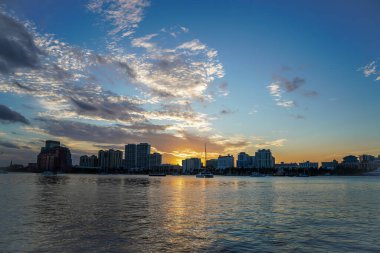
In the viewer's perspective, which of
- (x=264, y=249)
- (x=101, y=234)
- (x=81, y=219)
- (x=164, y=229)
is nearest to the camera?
(x=264, y=249)

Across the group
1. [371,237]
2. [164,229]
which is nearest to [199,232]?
[164,229]

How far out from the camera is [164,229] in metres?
34.3

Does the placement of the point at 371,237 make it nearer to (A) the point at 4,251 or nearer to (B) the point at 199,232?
(B) the point at 199,232

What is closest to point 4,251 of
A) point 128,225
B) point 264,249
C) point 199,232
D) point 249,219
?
point 128,225

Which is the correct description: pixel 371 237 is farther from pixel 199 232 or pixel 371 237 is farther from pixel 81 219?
pixel 81 219

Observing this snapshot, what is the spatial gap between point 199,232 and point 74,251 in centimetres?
1287

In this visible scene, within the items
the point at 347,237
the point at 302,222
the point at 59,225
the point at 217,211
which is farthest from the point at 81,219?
the point at 347,237

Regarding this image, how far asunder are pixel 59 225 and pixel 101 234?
6882 mm

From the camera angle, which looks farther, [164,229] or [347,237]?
[164,229]

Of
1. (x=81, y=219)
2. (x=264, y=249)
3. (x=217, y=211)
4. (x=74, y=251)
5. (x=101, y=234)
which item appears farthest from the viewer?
(x=217, y=211)

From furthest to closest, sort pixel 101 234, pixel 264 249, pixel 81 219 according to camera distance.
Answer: pixel 81 219 → pixel 101 234 → pixel 264 249

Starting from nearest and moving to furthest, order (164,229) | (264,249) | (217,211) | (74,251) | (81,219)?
1. (74,251)
2. (264,249)
3. (164,229)
4. (81,219)
5. (217,211)

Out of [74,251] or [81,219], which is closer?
[74,251]

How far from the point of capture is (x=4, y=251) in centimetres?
2491
